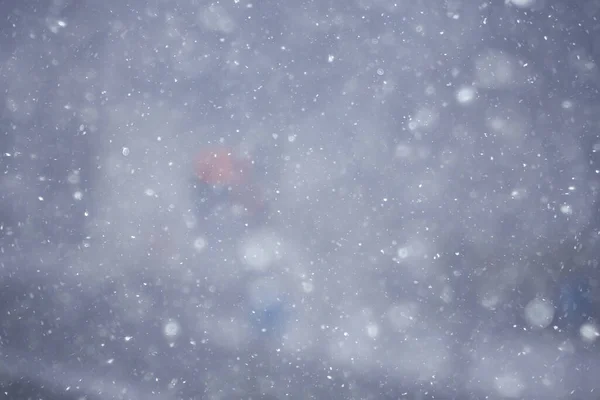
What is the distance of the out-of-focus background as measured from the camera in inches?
100

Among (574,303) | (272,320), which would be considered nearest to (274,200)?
(272,320)

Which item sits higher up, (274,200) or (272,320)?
(274,200)

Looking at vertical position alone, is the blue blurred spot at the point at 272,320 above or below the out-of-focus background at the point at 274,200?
below

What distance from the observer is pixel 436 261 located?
2.58 metres

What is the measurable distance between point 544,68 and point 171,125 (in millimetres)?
2100

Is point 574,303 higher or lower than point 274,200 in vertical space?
lower

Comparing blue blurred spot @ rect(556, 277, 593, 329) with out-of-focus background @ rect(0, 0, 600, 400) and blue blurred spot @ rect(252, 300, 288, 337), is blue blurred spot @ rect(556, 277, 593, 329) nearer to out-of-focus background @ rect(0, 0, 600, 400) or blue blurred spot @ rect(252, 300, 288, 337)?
out-of-focus background @ rect(0, 0, 600, 400)

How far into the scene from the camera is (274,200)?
2.61m

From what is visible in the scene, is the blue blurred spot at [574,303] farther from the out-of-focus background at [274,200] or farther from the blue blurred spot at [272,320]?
the blue blurred spot at [272,320]

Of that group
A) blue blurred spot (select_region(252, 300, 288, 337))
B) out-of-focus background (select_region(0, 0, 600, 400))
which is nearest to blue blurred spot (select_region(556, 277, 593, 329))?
out-of-focus background (select_region(0, 0, 600, 400))

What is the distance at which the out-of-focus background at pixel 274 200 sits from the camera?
255 cm

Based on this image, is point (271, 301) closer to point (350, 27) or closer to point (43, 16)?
point (350, 27)

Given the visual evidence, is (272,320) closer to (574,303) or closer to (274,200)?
(274,200)

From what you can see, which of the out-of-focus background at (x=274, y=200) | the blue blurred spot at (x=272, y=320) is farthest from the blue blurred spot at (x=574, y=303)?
the blue blurred spot at (x=272, y=320)
